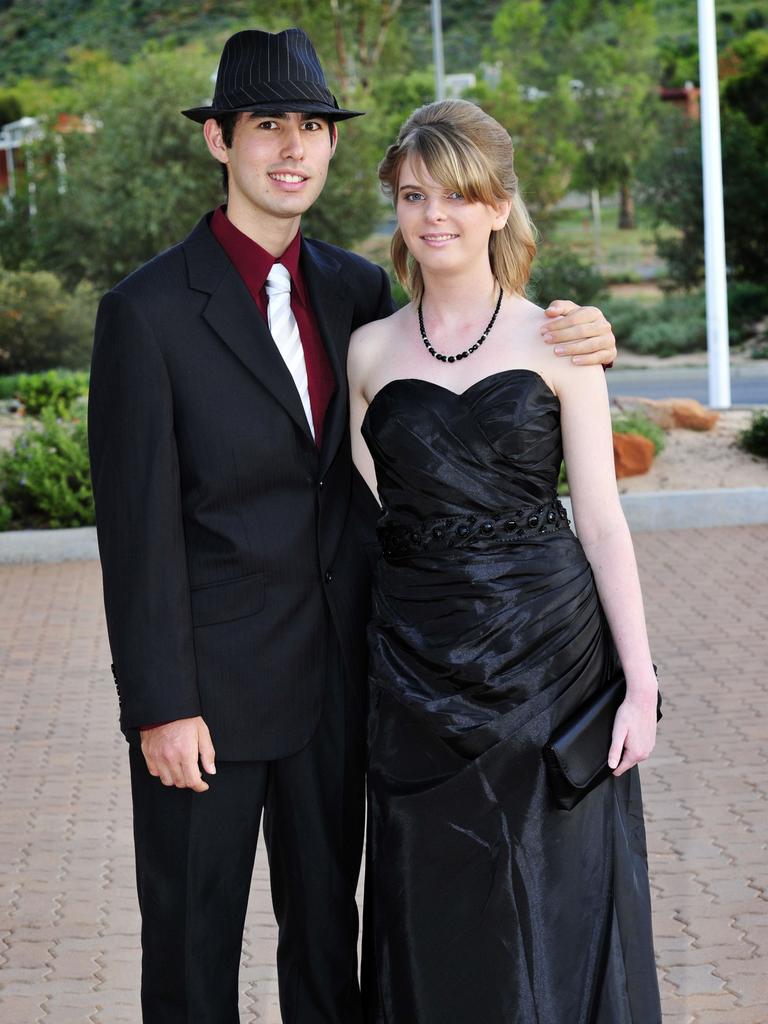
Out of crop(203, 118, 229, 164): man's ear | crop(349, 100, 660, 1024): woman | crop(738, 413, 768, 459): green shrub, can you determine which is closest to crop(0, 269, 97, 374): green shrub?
crop(738, 413, 768, 459): green shrub

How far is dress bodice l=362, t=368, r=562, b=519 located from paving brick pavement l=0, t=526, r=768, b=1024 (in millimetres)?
1831

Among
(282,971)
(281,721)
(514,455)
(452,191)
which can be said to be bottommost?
(282,971)

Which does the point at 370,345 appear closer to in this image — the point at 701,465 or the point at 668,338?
the point at 701,465

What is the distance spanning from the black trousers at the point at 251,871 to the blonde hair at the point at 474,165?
3.01 ft

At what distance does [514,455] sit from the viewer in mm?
2842

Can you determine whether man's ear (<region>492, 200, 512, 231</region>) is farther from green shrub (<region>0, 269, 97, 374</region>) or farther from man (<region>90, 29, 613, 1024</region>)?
green shrub (<region>0, 269, 97, 374</region>)

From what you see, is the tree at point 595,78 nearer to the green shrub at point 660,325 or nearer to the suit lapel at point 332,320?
the green shrub at point 660,325

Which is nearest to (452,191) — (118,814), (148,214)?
(118,814)

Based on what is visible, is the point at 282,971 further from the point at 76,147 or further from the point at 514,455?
the point at 76,147

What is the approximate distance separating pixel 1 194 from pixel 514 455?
31445 millimetres

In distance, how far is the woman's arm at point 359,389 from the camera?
3.03 meters

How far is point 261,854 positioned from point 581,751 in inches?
110

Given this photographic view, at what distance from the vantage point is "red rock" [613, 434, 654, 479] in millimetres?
11992

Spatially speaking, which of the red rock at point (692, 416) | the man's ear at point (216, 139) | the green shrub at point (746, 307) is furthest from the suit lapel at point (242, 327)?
the green shrub at point (746, 307)
